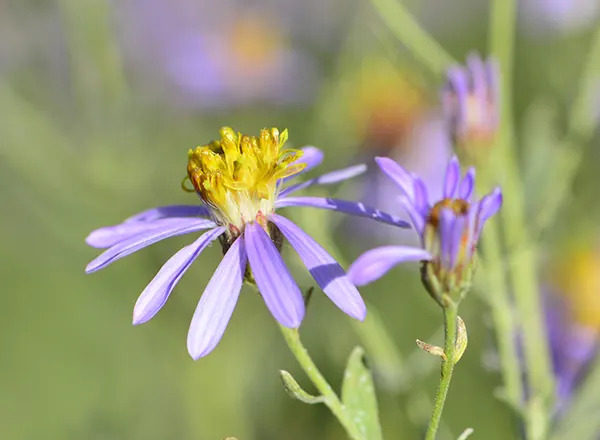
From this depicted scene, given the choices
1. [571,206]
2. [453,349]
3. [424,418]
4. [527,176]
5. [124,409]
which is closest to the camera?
[453,349]

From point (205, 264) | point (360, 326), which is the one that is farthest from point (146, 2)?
point (360, 326)

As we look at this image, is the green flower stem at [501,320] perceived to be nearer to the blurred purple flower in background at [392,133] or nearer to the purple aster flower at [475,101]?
the purple aster flower at [475,101]

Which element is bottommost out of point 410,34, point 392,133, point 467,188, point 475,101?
point 467,188

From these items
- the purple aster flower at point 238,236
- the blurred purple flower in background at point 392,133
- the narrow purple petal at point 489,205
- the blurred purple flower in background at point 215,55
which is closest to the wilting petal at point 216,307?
the purple aster flower at point 238,236

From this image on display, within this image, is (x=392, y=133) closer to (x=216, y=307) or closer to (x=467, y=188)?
(x=467, y=188)

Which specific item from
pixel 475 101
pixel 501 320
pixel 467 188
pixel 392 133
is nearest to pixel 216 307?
pixel 467 188

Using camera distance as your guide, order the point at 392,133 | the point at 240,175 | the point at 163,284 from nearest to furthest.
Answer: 1. the point at 163,284
2. the point at 240,175
3. the point at 392,133

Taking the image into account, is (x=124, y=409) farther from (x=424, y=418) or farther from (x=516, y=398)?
(x=516, y=398)
